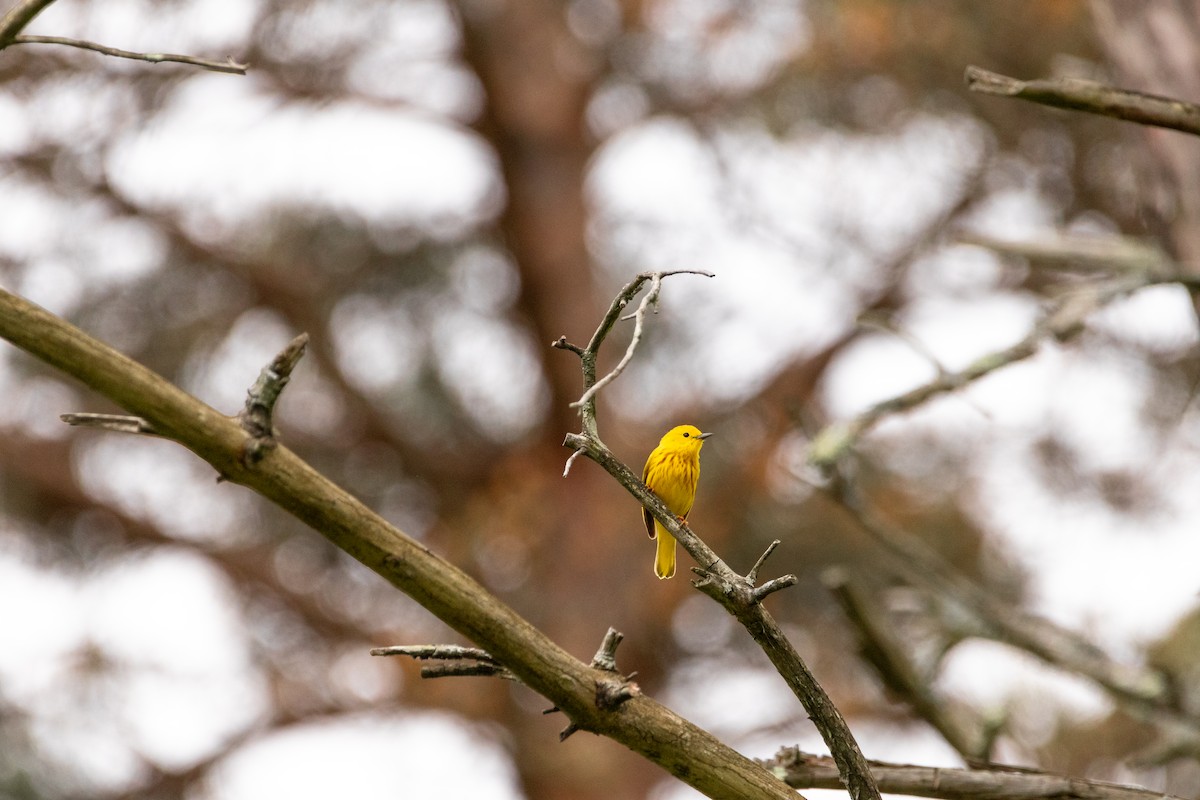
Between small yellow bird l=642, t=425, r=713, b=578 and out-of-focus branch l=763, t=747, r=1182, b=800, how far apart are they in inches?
16.9

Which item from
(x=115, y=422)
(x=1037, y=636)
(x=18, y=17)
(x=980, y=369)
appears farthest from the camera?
(x=1037, y=636)

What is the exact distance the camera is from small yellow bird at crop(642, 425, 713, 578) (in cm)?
161

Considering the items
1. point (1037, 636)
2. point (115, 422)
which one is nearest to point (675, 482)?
point (115, 422)

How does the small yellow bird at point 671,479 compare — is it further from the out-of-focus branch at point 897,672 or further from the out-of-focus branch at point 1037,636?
the out-of-focus branch at point 1037,636

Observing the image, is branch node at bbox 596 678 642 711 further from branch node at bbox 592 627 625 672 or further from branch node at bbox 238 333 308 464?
branch node at bbox 238 333 308 464

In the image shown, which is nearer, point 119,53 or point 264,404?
point 264,404

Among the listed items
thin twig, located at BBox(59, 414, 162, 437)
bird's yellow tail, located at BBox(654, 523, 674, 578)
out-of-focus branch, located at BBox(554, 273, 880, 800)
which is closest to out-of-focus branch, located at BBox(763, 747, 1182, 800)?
out-of-focus branch, located at BBox(554, 273, 880, 800)

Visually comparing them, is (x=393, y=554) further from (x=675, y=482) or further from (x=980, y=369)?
(x=980, y=369)

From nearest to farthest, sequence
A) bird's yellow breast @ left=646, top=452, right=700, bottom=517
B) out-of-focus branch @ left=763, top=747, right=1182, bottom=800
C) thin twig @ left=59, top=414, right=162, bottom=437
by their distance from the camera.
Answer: thin twig @ left=59, top=414, right=162, bottom=437 < bird's yellow breast @ left=646, top=452, right=700, bottom=517 < out-of-focus branch @ left=763, top=747, right=1182, bottom=800

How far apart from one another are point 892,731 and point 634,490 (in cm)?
784

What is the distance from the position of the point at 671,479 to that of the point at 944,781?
27.8 inches

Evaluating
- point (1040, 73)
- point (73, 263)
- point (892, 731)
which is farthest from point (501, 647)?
point (892, 731)

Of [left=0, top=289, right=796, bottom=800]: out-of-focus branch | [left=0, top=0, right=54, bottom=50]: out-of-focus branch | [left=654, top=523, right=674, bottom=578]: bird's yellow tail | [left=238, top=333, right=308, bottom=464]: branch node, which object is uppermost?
[left=0, top=0, right=54, bottom=50]: out-of-focus branch

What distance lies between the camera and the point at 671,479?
1614mm
